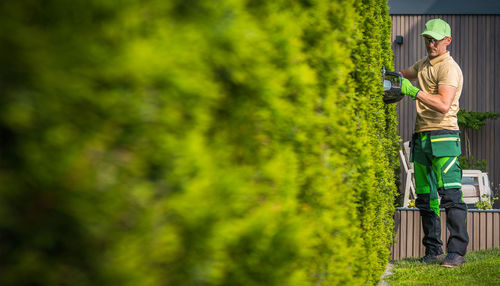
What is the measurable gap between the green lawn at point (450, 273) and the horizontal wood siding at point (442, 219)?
77 centimetres

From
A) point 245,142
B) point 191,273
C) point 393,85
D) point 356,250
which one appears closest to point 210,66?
point 245,142

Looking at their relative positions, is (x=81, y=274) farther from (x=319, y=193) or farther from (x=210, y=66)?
(x=319, y=193)

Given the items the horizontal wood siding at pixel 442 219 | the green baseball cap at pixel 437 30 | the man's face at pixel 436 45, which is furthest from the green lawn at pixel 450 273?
the green baseball cap at pixel 437 30

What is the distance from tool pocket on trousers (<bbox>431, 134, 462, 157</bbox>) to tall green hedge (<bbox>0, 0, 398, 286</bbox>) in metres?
3.82

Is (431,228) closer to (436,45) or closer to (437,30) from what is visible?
(436,45)

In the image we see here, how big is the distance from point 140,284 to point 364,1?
102 inches

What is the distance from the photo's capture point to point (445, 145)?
4668mm

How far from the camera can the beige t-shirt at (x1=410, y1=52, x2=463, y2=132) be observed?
467cm

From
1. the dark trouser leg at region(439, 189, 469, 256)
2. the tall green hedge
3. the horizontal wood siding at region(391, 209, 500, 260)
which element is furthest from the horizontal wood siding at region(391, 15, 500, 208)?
the tall green hedge

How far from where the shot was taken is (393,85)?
15.0 ft

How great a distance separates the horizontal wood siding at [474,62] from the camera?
10359 mm

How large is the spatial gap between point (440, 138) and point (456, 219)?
0.84 metres

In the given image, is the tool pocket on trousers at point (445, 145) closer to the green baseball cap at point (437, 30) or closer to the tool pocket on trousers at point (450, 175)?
the tool pocket on trousers at point (450, 175)

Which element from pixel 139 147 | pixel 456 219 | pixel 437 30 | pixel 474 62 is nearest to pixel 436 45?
pixel 437 30
